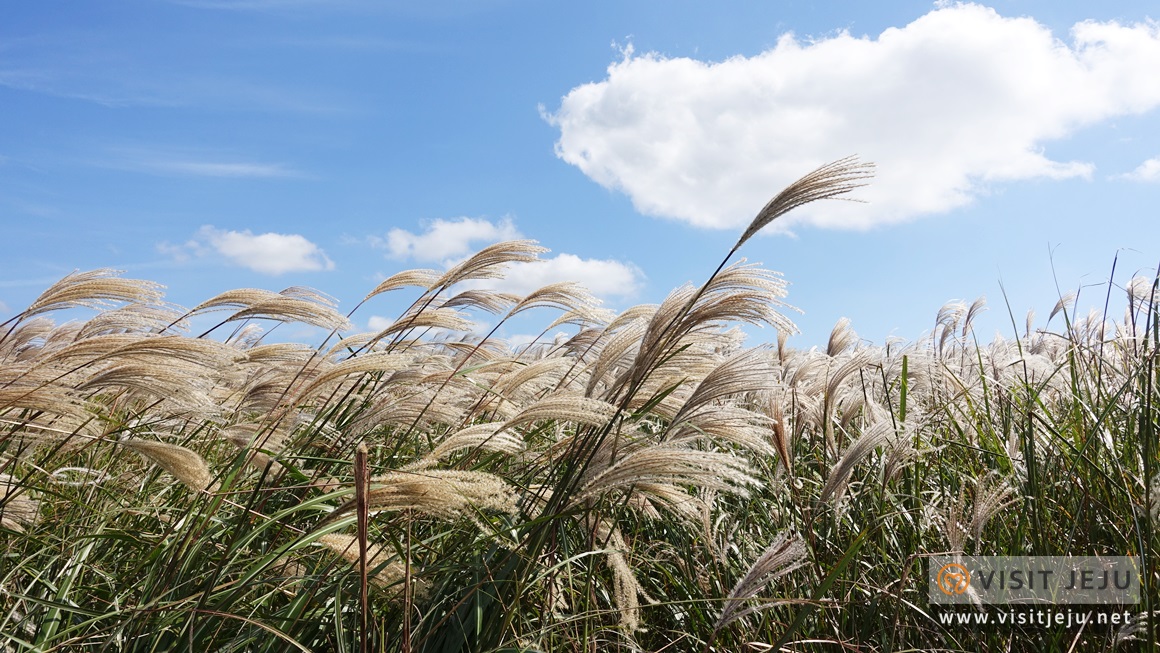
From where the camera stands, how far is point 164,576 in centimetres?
193

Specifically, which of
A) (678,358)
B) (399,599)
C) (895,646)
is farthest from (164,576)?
(895,646)

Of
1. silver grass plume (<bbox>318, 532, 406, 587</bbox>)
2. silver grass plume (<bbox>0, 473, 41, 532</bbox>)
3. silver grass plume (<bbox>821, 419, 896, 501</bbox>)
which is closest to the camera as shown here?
silver grass plume (<bbox>318, 532, 406, 587</bbox>)

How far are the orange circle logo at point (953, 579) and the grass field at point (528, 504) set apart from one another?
0.30 ft

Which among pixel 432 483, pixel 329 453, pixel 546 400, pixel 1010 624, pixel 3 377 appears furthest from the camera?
pixel 329 453

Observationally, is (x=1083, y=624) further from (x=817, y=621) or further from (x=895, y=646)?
(x=817, y=621)

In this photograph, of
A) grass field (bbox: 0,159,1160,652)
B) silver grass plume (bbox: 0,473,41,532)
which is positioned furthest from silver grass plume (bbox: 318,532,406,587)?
silver grass plume (bbox: 0,473,41,532)

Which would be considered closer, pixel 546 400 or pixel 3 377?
pixel 546 400

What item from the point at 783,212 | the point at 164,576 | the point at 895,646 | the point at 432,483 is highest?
the point at 783,212

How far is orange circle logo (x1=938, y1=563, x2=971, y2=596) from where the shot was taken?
6.95 feet

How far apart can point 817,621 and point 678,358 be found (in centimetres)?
84

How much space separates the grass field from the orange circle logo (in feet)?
0.30

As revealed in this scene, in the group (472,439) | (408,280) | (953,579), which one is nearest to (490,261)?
(408,280)

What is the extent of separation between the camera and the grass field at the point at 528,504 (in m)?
1.78

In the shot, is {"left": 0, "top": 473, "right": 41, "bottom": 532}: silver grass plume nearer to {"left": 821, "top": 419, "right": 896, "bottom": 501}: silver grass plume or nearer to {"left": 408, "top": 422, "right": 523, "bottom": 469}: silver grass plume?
{"left": 408, "top": 422, "right": 523, "bottom": 469}: silver grass plume
